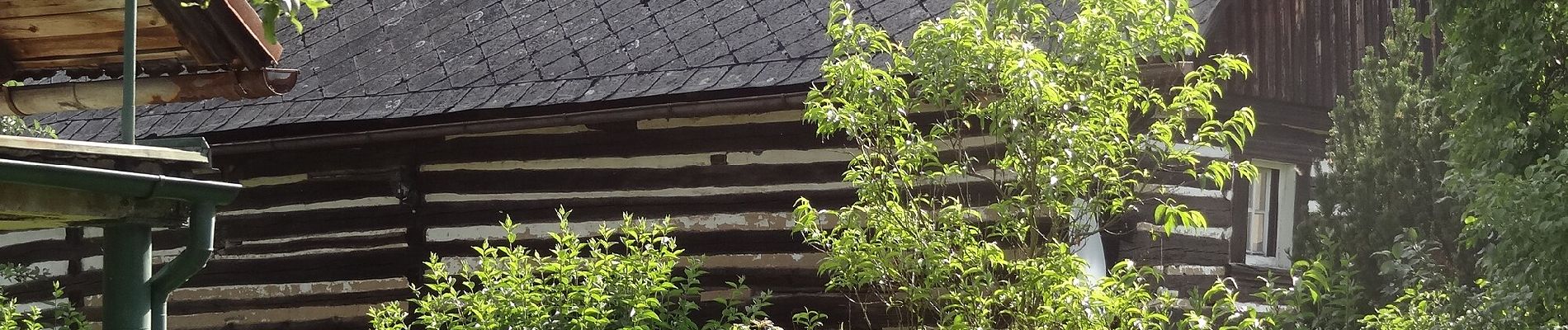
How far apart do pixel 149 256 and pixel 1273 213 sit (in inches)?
282

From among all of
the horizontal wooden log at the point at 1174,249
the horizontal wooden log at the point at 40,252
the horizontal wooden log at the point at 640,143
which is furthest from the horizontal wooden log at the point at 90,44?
the horizontal wooden log at the point at 40,252

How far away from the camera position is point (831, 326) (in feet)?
27.6

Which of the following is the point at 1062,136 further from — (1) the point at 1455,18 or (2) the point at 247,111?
(2) the point at 247,111

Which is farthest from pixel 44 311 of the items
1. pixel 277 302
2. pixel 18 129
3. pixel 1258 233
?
pixel 1258 233

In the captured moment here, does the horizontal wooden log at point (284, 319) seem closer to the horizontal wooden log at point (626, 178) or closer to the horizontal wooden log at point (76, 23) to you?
the horizontal wooden log at point (626, 178)

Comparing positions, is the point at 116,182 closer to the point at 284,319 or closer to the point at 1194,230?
the point at 1194,230

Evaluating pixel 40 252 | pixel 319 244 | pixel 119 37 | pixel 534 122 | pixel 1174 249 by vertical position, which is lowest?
pixel 40 252

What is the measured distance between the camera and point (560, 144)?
9109 millimetres

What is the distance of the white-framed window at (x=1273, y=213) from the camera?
1013 cm

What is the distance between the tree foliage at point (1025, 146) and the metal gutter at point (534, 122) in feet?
5.95

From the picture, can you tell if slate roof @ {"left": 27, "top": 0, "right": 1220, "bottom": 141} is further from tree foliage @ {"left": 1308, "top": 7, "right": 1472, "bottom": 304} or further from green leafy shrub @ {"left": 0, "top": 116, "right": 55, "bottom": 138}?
tree foliage @ {"left": 1308, "top": 7, "right": 1472, "bottom": 304}

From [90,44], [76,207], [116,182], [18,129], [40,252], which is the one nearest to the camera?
[116,182]

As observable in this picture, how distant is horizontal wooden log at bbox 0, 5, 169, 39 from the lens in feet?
19.5

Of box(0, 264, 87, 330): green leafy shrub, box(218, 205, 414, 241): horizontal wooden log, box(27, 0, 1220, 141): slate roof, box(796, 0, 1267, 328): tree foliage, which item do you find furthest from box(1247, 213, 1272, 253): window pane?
box(0, 264, 87, 330): green leafy shrub
